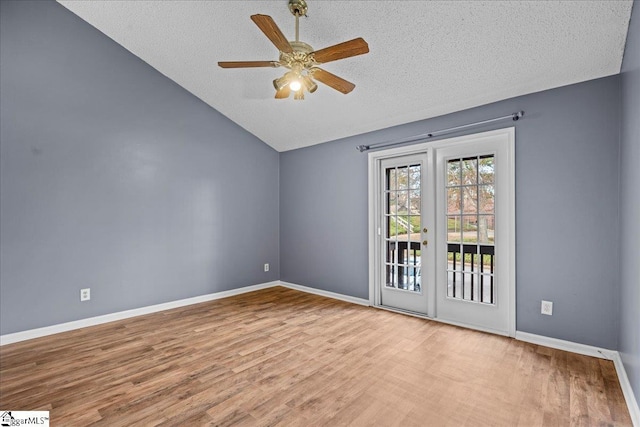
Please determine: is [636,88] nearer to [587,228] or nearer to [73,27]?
[587,228]

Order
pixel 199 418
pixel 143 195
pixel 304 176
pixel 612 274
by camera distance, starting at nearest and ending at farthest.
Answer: pixel 199 418 → pixel 612 274 → pixel 143 195 → pixel 304 176

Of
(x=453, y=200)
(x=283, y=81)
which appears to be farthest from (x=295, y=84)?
(x=453, y=200)

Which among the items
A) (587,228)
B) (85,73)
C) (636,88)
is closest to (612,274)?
(587,228)

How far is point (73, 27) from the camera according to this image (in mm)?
3422

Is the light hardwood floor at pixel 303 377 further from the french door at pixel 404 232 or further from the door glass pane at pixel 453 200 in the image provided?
the door glass pane at pixel 453 200

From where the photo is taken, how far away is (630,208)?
206 centimetres

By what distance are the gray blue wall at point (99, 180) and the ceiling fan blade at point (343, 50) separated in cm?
280

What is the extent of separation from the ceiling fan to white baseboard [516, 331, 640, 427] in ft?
9.21

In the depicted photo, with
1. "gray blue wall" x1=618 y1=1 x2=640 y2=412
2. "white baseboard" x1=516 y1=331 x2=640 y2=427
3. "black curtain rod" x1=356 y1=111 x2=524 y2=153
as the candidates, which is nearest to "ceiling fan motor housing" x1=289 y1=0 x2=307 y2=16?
"black curtain rod" x1=356 y1=111 x2=524 y2=153

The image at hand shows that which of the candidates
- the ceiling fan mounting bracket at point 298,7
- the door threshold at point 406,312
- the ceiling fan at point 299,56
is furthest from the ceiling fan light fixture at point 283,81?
the door threshold at point 406,312

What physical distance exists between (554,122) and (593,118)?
0.89 feet

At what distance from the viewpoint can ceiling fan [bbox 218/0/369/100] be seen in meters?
2.04

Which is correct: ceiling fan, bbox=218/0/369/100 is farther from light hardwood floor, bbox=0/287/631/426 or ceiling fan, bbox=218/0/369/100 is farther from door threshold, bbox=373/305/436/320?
door threshold, bbox=373/305/436/320

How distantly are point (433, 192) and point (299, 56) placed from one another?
2.24 metres
